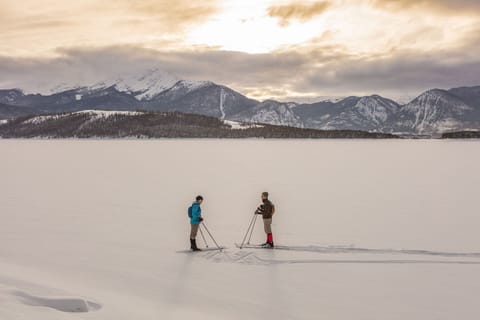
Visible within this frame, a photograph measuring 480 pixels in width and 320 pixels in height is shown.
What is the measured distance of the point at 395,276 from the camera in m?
11.0

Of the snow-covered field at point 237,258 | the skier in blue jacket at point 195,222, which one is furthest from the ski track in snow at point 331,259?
the skier in blue jacket at point 195,222

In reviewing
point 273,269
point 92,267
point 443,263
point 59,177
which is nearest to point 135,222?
point 92,267

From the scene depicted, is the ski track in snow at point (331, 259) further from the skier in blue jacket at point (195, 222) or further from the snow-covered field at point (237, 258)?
the skier in blue jacket at point (195, 222)

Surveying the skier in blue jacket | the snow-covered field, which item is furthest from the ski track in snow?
the skier in blue jacket

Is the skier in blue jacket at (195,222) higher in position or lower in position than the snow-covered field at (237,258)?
higher

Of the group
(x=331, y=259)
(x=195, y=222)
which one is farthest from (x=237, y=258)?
(x=331, y=259)

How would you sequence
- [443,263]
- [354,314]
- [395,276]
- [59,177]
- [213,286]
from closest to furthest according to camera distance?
[354,314]
[213,286]
[395,276]
[443,263]
[59,177]

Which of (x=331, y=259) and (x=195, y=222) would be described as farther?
(x=195, y=222)

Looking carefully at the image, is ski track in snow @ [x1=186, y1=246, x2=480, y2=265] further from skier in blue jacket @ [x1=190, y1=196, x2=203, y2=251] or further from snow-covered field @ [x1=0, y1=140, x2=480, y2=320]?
skier in blue jacket @ [x1=190, y1=196, x2=203, y2=251]

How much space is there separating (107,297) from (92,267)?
8.40 ft

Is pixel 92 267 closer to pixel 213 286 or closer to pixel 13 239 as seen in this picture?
pixel 213 286

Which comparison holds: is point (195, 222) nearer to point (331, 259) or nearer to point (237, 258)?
point (237, 258)

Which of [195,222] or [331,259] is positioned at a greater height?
[195,222]

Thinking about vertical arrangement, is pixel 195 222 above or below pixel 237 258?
above
